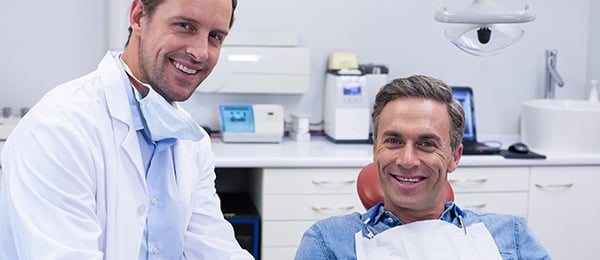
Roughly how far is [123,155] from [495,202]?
195 cm

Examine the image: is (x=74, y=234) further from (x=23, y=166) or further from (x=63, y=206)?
(x=23, y=166)

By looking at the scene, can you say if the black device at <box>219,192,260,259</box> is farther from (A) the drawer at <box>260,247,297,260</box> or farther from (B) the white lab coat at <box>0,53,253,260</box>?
(B) the white lab coat at <box>0,53,253,260</box>

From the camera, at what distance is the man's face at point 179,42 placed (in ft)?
5.48

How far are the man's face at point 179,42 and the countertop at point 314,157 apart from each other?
4.34 ft

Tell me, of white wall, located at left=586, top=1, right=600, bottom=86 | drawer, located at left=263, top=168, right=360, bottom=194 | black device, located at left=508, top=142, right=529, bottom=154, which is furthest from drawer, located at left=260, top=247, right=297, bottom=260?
white wall, located at left=586, top=1, right=600, bottom=86

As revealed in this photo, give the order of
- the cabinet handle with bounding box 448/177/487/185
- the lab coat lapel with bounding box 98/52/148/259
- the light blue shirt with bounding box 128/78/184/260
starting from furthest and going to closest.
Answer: the cabinet handle with bounding box 448/177/487/185
the light blue shirt with bounding box 128/78/184/260
the lab coat lapel with bounding box 98/52/148/259

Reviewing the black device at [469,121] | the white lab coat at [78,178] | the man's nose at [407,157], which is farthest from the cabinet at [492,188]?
the white lab coat at [78,178]

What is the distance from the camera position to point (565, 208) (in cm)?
331

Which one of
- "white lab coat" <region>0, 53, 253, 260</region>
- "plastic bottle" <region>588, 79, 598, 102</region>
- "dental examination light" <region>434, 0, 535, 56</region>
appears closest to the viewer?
"white lab coat" <region>0, 53, 253, 260</region>

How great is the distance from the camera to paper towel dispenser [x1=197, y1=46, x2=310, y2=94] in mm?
3463

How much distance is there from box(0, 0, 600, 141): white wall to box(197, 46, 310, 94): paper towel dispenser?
0.15m

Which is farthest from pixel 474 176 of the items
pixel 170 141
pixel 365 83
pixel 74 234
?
pixel 74 234

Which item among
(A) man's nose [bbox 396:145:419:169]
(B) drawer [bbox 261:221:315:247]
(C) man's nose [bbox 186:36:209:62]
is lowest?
(B) drawer [bbox 261:221:315:247]

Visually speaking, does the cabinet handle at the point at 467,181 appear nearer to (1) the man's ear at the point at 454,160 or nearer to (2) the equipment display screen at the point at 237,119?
(2) the equipment display screen at the point at 237,119
